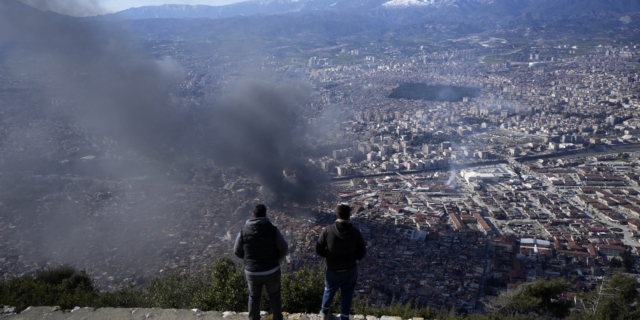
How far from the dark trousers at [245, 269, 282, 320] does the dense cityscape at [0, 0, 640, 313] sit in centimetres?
533

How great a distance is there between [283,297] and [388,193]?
11.8 m

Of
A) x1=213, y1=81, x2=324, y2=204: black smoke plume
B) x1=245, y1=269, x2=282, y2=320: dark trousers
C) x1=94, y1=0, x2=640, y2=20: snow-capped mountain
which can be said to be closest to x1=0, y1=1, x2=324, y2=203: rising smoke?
x1=213, y1=81, x2=324, y2=204: black smoke plume

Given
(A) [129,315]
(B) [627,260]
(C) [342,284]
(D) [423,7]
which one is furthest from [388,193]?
(D) [423,7]

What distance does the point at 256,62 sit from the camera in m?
44.2

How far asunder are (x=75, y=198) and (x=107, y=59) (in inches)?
373

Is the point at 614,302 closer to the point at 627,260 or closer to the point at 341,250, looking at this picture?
the point at 341,250

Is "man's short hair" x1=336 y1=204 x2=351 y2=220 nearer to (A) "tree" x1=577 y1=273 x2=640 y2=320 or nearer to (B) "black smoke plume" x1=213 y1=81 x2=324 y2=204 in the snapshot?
(A) "tree" x1=577 y1=273 x2=640 y2=320

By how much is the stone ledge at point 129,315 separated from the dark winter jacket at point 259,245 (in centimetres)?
100

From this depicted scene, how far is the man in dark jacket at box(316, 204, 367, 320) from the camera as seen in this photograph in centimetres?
329

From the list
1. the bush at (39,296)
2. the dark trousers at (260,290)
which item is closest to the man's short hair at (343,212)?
Result: the dark trousers at (260,290)

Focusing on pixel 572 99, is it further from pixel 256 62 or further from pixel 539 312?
pixel 539 312

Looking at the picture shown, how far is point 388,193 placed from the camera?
16375 mm

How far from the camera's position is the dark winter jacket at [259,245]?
328 centimetres

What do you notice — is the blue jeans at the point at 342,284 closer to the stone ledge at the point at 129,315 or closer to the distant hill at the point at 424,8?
the stone ledge at the point at 129,315
